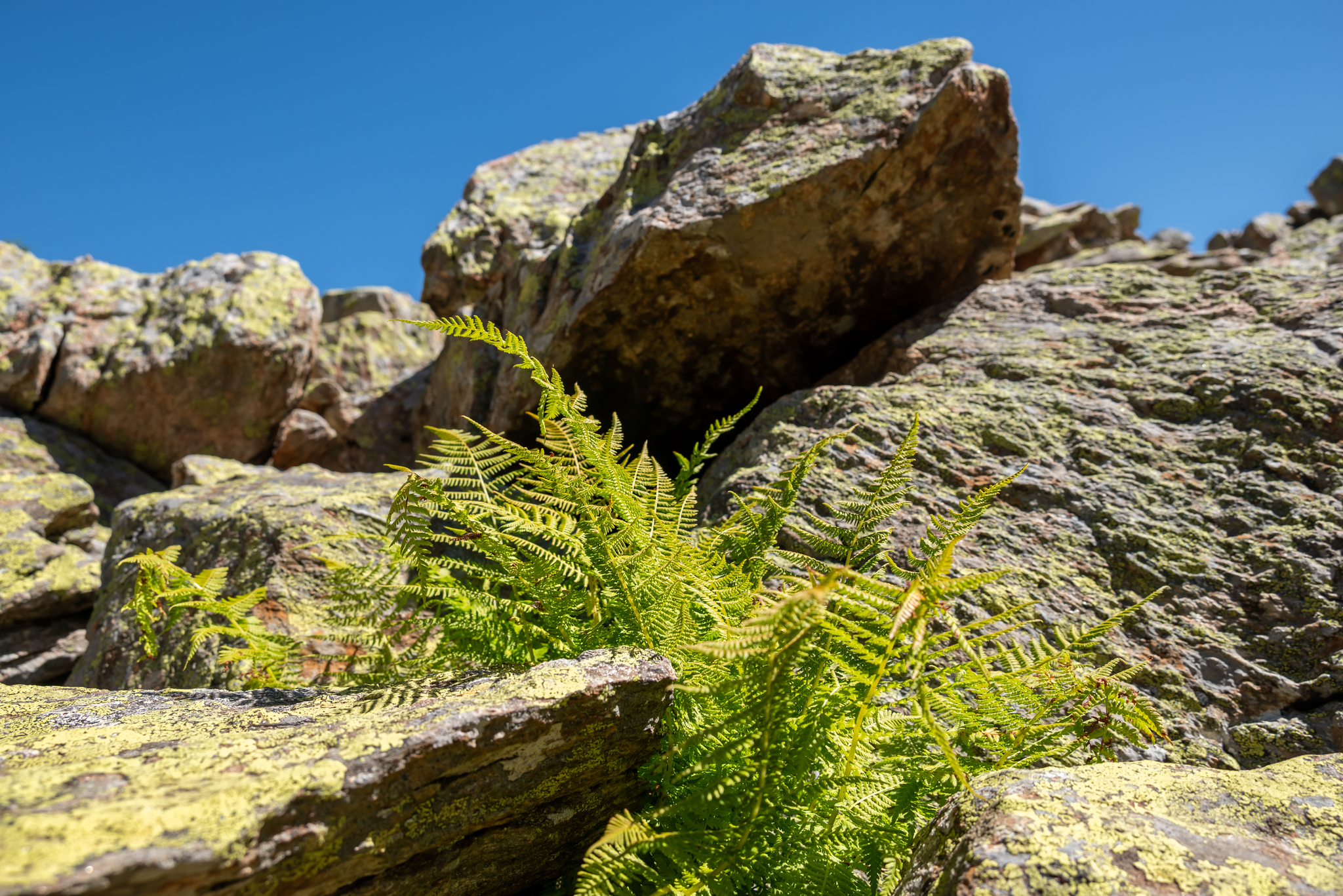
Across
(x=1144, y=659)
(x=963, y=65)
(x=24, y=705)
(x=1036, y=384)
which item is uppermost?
(x=963, y=65)

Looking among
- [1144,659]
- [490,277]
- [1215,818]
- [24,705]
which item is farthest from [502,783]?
[490,277]

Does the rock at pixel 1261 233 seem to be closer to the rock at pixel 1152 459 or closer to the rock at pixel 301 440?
the rock at pixel 1152 459

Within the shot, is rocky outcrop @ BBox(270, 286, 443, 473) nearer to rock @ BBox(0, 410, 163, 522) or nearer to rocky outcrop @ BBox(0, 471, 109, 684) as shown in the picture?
rock @ BBox(0, 410, 163, 522)

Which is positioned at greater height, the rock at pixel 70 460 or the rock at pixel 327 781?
the rock at pixel 327 781

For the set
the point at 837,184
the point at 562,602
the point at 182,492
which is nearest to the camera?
the point at 562,602

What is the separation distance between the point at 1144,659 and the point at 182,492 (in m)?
5.80

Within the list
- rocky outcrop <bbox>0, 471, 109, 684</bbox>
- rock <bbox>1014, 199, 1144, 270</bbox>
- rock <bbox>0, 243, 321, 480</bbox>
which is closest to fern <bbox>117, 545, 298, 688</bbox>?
rocky outcrop <bbox>0, 471, 109, 684</bbox>

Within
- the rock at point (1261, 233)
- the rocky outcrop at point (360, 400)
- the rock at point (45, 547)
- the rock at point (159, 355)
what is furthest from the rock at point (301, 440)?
the rock at point (1261, 233)

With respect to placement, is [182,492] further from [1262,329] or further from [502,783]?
[1262,329]

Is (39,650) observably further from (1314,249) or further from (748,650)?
(1314,249)

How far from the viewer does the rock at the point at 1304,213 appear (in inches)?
796

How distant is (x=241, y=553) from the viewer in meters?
4.11

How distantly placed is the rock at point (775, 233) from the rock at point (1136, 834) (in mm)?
3514

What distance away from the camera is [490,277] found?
24.2ft
